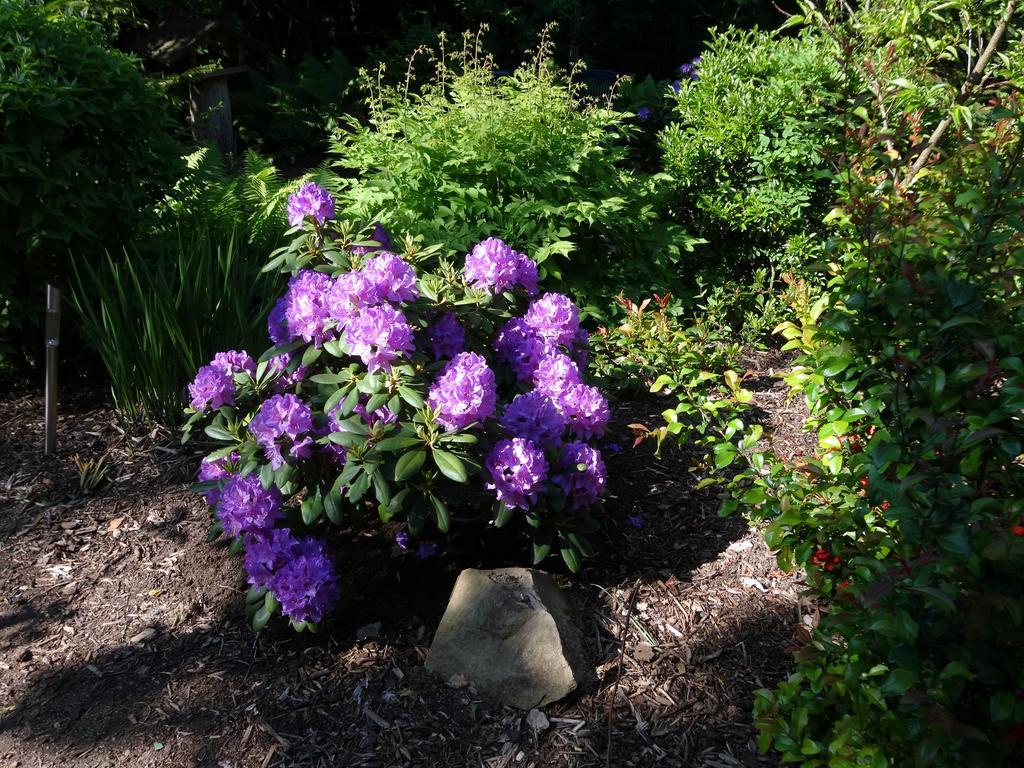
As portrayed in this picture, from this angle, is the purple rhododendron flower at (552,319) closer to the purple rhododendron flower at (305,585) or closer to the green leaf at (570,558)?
the green leaf at (570,558)

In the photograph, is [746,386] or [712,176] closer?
[746,386]

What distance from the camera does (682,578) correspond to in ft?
8.98

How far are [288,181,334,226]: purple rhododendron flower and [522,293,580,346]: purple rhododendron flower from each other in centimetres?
70

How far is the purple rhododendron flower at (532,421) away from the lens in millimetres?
2457

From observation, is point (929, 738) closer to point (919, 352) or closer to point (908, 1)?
point (919, 352)

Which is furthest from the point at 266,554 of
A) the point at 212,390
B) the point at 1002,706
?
the point at 1002,706

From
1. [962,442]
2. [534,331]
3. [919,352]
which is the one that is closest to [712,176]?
[534,331]

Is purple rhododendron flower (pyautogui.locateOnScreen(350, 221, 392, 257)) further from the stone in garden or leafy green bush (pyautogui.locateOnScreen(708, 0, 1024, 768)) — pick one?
leafy green bush (pyautogui.locateOnScreen(708, 0, 1024, 768))

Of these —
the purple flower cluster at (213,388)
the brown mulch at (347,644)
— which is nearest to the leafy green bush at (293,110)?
the brown mulch at (347,644)

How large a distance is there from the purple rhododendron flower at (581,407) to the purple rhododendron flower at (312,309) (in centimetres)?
68

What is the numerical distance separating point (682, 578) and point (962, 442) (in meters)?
1.34

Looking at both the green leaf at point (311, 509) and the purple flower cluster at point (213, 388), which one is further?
the purple flower cluster at point (213, 388)

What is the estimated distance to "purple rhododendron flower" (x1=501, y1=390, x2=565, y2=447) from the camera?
2.46 metres

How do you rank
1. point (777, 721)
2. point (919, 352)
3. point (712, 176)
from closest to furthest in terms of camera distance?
point (919, 352), point (777, 721), point (712, 176)
